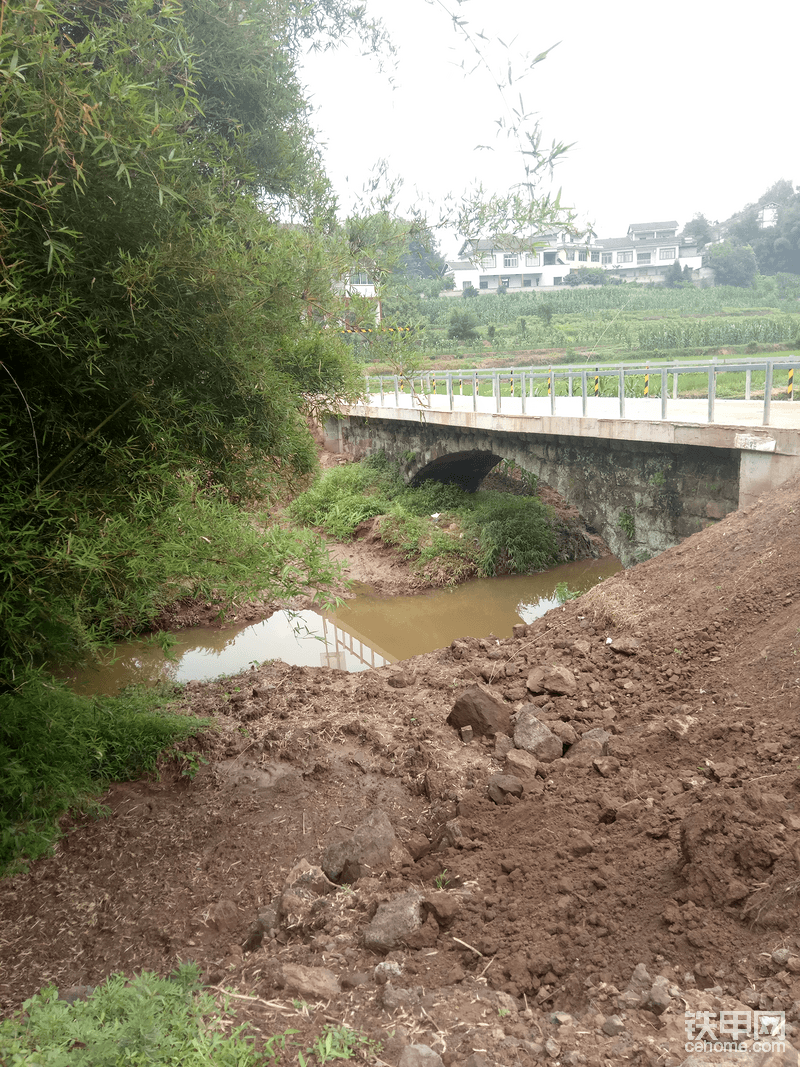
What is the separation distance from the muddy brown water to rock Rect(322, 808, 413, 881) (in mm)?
5001

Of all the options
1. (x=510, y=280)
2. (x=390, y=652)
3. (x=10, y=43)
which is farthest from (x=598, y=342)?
(x=10, y=43)

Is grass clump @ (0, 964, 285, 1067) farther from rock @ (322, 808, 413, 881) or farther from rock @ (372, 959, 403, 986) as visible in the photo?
rock @ (322, 808, 413, 881)

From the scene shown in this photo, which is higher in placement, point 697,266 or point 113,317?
point 697,266

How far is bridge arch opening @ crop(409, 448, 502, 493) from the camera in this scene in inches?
678

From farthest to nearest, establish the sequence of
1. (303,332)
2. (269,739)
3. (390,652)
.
A: (390,652) → (269,739) → (303,332)

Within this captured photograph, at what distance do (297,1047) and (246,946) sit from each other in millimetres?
1194

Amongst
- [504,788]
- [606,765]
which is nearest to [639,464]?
[606,765]

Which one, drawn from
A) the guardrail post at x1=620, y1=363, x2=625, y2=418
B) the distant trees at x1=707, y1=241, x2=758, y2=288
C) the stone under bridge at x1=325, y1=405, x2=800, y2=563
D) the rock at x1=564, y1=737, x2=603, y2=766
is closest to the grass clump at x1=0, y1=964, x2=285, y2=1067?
the rock at x1=564, y1=737, x2=603, y2=766

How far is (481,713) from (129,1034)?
12.3 feet

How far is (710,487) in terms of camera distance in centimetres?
918

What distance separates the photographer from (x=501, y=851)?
160 inches

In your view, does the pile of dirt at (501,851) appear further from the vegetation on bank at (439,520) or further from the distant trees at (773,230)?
the distant trees at (773,230)

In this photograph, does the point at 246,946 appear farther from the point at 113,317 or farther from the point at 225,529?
the point at 113,317

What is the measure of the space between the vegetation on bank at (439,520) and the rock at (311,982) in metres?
10.6
